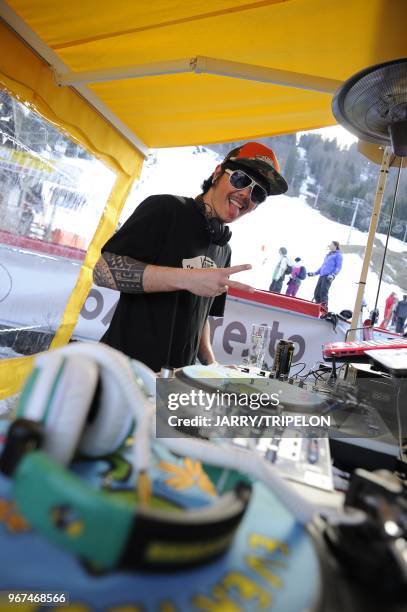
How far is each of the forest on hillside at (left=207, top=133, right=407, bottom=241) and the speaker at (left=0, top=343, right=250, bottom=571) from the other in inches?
661

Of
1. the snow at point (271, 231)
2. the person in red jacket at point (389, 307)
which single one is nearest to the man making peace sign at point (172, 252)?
the snow at point (271, 231)

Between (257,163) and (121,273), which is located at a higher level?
(257,163)

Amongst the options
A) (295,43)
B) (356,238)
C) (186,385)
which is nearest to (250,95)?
(295,43)

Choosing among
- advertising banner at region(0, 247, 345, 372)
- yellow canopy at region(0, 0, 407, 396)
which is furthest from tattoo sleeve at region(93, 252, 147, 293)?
advertising banner at region(0, 247, 345, 372)

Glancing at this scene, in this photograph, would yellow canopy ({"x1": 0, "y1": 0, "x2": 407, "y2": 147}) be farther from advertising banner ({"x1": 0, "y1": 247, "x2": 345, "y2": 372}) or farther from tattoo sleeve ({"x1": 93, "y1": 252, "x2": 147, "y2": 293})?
advertising banner ({"x1": 0, "y1": 247, "x2": 345, "y2": 372})

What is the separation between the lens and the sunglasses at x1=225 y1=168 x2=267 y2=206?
4.77 ft

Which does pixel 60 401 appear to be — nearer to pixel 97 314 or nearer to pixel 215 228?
pixel 215 228

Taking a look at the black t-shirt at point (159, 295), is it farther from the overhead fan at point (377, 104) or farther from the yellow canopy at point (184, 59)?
the yellow canopy at point (184, 59)

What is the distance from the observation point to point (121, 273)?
1.26 m

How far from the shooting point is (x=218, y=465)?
399 millimetres

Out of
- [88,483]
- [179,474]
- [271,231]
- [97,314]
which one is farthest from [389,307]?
[88,483]

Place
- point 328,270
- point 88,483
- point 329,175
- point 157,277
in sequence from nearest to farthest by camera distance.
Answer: point 88,483 → point 157,277 → point 328,270 → point 329,175

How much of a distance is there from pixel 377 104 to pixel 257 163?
43 centimetres

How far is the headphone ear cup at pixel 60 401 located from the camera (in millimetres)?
332
